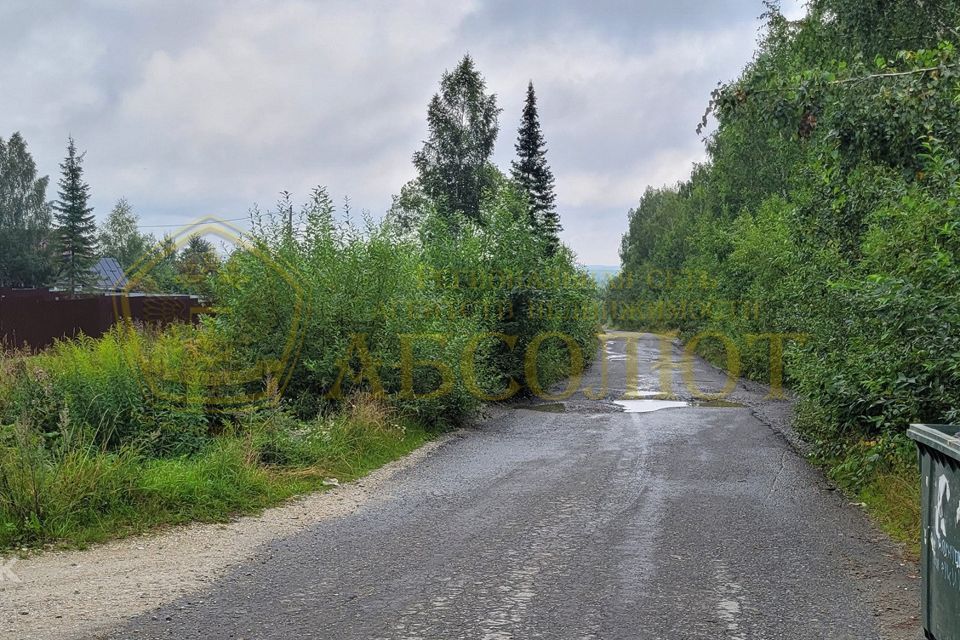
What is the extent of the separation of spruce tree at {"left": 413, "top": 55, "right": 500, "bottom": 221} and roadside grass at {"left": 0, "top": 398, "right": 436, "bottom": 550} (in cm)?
3290

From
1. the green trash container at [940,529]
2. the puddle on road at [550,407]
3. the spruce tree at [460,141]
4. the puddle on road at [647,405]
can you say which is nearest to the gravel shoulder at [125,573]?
the green trash container at [940,529]

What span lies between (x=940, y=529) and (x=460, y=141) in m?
40.0

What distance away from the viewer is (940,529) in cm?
412

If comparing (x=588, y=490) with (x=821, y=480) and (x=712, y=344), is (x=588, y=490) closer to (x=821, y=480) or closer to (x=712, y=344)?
(x=821, y=480)

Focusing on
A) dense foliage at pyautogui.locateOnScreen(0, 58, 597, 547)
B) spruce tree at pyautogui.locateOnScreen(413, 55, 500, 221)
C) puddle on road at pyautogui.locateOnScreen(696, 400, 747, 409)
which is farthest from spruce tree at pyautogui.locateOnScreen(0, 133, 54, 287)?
puddle on road at pyautogui.locateOnScreen(696, 400, 747, 409)

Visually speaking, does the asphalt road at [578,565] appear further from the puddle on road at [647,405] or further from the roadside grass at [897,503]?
the puddle on road at [647,405]

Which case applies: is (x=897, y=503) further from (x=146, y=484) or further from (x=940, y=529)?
(x=146, y=484)

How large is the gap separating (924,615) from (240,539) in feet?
17.0

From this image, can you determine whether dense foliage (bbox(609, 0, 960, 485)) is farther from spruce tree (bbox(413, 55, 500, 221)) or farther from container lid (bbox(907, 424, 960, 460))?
spruce tree (bbox(413, 55, 500, 221))

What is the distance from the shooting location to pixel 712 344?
36.0m

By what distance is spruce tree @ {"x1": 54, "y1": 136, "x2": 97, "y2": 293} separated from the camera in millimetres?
65375

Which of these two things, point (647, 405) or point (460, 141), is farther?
point (460, 141)

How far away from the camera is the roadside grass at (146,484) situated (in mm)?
6793

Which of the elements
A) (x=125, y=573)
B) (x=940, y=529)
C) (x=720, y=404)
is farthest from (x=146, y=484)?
(x=720, y=404)
